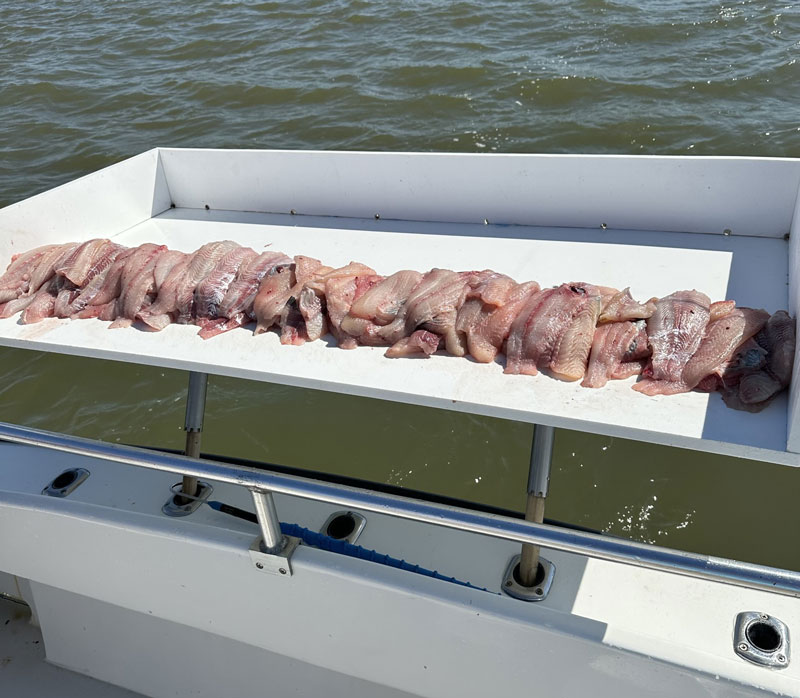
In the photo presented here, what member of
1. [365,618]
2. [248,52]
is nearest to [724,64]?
[248,52]

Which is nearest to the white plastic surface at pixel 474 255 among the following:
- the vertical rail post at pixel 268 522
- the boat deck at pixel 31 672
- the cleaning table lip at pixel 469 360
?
the cleaning table lip at pixel 469 360

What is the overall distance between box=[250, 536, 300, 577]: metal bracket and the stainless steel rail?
1.54ft

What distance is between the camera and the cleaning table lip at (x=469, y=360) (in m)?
2.61

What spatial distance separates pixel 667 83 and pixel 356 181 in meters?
7.72

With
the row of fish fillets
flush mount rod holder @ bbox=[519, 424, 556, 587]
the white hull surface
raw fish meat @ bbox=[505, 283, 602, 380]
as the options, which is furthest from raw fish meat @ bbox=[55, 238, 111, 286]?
flush mount rod holder @ bbox=[519, 424, 556, 587]

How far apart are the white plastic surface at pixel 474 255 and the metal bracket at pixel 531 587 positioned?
2.39 feet

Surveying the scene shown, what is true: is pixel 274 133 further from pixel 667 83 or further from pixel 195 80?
pixel 667 83

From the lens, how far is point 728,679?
2254 millimetres

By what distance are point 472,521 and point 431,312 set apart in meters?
1.28

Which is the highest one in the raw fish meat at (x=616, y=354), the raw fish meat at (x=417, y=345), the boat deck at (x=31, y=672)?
the raw fish meat at (x=616, y=354)

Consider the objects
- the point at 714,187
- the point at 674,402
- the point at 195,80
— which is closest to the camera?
the point at 674,402

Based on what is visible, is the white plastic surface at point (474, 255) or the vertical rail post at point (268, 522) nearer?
the vertical rail post at point (268, 522)

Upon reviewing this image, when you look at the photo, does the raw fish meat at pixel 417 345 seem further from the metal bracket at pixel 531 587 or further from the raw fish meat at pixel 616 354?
the metal bracket at pixel 531 587

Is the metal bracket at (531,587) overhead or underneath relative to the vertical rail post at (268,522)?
underneath
